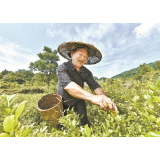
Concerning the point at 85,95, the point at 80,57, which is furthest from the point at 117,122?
the point at 80,57

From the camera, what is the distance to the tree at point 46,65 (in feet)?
70.7

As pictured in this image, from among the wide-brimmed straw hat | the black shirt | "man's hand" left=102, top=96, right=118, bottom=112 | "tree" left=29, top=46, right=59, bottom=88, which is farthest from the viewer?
"tree" left=29, top=46, right=59, bottom=88

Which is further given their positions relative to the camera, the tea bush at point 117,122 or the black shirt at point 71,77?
the black shirt at point 71,77

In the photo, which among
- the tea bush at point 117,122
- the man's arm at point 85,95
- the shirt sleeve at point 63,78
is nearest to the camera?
the tea bush at point 117,122

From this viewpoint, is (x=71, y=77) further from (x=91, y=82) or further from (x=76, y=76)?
(x=91, y=82)

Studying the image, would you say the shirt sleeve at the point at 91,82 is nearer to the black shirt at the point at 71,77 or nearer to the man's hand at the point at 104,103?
the black shirt at the point at 71,77

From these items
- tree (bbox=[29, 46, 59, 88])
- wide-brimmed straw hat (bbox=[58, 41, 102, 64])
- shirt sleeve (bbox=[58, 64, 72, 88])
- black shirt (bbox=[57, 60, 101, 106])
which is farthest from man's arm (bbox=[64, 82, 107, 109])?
tree (bbox=[29, 46, 59, 88])

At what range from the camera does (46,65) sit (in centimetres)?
2206

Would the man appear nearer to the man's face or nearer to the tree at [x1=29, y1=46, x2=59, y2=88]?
the man's face

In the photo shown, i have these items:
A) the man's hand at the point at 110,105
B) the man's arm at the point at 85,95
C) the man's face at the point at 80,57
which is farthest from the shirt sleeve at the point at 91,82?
the man's hand at the point at 110,105

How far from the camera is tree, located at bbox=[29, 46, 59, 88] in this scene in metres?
21.5
